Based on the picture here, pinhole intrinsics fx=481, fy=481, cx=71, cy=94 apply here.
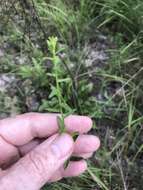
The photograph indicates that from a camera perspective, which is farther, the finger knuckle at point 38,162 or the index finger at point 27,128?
the index finger at point 27,128

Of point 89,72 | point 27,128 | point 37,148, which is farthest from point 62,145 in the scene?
point 89,72

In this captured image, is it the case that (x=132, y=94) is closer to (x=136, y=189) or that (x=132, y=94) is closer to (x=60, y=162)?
(x=136, y=189)

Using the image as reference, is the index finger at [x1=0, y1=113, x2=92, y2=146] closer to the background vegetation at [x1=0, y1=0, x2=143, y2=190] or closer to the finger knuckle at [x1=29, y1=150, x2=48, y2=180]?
the finger knuckle at [x1=29, y1=150, x2=48, y2=180]

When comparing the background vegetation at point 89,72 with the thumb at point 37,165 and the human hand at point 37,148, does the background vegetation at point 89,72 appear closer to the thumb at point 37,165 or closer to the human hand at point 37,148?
the human hand at point 37,148

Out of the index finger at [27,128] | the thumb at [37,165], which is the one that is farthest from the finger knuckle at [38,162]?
the index finger at [27,128]

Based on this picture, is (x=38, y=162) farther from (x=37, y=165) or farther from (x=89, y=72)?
(x=89, y=72)

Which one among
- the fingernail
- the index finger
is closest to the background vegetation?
the index finger

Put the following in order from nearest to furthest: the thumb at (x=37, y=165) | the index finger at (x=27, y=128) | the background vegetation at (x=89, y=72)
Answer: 1. the thumb at (x=37, y=165)
2. the index finger at (x=27, y=128)
3. the background vegetation at (x=89, y=72)
